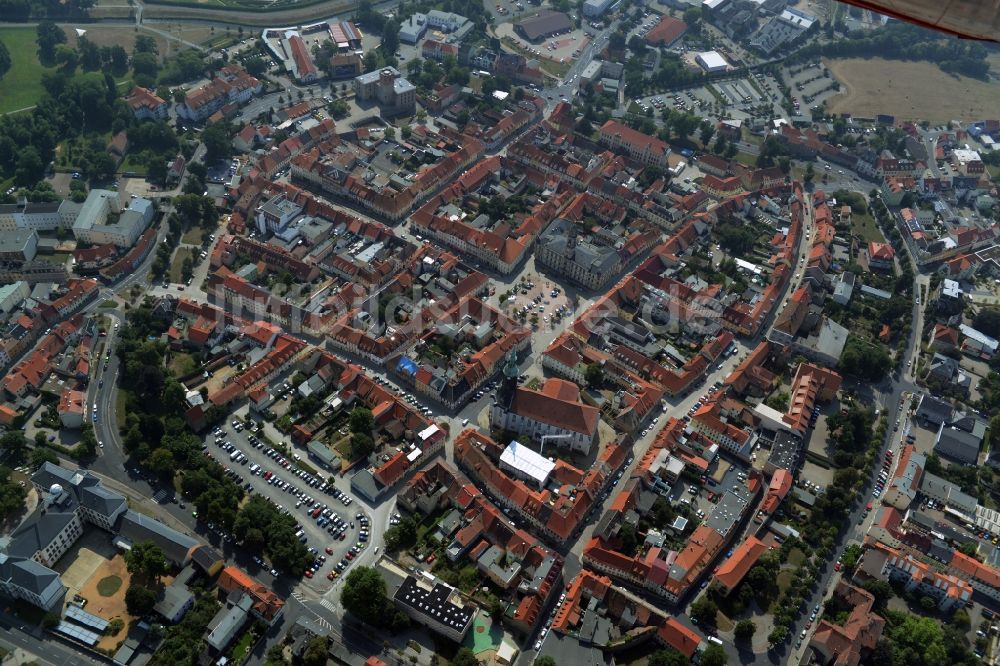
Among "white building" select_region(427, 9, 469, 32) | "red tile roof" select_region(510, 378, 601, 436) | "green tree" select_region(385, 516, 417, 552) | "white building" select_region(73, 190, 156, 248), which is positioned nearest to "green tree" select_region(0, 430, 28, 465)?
"white building" select_region(73, 190, 156, 248)

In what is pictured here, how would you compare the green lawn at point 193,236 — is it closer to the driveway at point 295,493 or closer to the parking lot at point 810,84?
the driveway at point 295,493

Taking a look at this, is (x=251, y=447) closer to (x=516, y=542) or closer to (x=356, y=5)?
(x=516, y=542)

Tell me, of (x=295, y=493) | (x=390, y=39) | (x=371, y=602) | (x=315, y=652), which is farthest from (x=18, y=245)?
(x=390, y=39)

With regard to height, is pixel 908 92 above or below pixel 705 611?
above

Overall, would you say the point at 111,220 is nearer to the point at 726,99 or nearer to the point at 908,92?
the point at 726,99

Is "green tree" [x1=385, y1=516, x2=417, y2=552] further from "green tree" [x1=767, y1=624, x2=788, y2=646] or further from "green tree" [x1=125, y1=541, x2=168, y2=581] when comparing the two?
"green tree" [x1=767, y1=624, x2=788, y2=646]

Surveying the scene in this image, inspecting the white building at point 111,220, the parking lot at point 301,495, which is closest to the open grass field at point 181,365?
the parking lot at point 301,495
